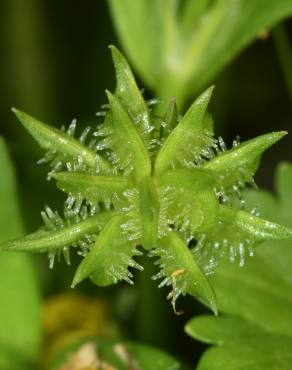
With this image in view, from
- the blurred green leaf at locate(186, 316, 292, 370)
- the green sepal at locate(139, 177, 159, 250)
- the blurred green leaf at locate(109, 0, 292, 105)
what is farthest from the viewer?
the blurred green leaf at locate(109, 0, 292, 105)

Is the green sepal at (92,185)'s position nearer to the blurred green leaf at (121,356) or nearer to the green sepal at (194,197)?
the green sepal at (194,197)

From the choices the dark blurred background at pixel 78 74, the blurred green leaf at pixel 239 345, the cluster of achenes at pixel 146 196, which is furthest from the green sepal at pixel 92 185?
the dark blurred background at pixel 78 74

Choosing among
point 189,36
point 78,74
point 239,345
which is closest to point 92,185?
point 239,345

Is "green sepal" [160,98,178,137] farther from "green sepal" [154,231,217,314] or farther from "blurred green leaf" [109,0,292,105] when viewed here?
"blurred green leaf" [109,0,292,105]

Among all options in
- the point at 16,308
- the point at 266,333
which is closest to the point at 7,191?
the point at 16,308

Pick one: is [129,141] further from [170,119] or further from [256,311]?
[256,311]

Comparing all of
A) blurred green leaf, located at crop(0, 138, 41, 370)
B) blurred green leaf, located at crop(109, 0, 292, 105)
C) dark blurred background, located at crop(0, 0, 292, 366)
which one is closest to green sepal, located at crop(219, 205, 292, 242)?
blurred green leaf, located at crop(0, 138, 41, 370)
